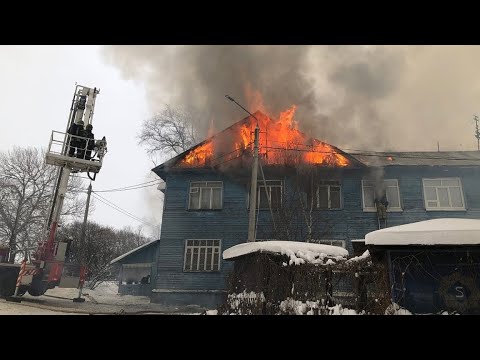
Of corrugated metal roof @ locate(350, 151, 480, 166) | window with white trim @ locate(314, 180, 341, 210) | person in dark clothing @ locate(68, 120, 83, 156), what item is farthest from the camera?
corrugated metal roof @ locate(350, 151, 480, 166)

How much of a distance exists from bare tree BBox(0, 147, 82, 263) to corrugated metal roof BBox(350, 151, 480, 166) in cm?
2414

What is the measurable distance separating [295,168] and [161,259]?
26.5 ft

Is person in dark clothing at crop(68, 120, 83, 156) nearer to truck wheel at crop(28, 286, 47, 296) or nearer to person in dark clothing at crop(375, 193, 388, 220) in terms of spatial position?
truck wheel at crop(28, 286, 47, 296)

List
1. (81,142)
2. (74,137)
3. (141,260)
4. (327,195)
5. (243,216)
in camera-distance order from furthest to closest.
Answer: (141,260) → (327,195) → (243,216) → (81,142) → (74,137)

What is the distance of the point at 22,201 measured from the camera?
3219 centimetres

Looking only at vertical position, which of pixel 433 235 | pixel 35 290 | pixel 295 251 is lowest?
pixel 35 290

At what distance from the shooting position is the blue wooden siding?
18.7 metres

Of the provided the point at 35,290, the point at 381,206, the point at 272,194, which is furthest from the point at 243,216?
the point at 35,290

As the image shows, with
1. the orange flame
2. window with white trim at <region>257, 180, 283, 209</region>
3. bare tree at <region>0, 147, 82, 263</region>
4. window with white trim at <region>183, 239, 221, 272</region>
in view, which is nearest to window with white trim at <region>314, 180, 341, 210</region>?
the orange flame

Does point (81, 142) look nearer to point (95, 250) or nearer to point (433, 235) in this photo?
point (433, 235)

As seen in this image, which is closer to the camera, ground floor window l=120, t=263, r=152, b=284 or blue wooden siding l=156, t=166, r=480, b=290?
blue wooden siding l=156, t=166, r=480, b=290

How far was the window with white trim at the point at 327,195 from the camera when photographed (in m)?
19.4

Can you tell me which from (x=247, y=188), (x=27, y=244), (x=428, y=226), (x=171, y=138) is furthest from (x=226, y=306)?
(x=27, y=244)

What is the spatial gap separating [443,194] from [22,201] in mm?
30944
